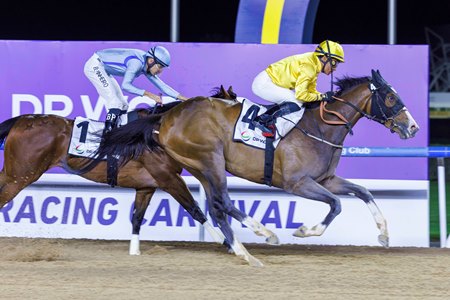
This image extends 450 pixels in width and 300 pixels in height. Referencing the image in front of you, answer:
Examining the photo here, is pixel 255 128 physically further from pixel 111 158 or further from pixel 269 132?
pixel 111 158

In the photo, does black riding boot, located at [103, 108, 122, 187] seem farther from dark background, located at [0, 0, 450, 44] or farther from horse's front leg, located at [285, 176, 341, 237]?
dark background, located at [0, 0, 450, 44]

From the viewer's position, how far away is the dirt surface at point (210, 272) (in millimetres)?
5984

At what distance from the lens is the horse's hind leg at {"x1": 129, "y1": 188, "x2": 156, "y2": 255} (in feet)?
25.2

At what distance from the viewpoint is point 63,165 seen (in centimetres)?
788

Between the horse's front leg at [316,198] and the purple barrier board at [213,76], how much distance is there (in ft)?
3.80

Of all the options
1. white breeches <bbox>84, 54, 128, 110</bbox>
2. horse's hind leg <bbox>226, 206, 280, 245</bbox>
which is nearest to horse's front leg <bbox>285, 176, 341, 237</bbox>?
horse's hind leg <bbox>226, 206, 280, 245</bbox>

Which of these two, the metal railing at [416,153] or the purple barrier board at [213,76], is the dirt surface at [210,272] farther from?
the purple barrier board at [213,76]

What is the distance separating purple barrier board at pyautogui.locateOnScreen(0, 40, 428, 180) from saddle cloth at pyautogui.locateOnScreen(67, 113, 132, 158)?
0.67 meters

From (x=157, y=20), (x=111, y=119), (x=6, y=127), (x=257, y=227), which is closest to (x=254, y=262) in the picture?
(x=257, y=227)

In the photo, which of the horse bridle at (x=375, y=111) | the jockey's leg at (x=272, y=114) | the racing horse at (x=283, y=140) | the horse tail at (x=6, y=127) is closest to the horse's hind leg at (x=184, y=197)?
the racing horse at (x=283, y=140)

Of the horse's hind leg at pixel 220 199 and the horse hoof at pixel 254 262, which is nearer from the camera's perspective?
the horse hoof at pixel 254 262

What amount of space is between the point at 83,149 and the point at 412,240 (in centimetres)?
279

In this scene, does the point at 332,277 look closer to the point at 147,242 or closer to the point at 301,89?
the point at 301,89

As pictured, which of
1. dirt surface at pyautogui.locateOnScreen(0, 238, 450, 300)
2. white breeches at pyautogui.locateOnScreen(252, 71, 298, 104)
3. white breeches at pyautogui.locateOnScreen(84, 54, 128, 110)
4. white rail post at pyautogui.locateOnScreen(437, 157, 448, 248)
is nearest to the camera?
dirt surface at pyautogui.locateOnScreen(0, 238, 450, 300)
